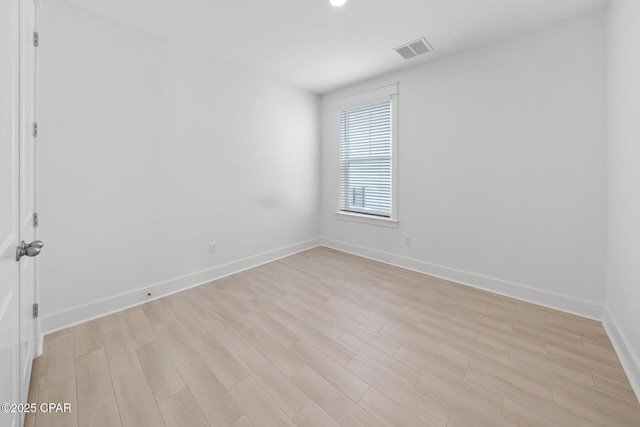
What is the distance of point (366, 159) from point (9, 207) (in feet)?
11.5

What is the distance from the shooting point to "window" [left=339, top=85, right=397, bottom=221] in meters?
3.47

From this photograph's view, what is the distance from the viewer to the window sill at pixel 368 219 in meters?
3.50

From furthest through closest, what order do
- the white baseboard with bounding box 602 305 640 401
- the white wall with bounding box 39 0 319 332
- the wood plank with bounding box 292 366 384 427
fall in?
1. the white wall with bounding box 39 0 319 332
2. the white baseboard with bounding box 602 305 640 401
3. the wood plank with bounding box 292 366 384 427

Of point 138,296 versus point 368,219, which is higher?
point 368,219

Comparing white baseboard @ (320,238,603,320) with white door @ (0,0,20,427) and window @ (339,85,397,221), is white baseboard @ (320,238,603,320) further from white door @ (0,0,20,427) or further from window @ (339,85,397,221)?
white door @ (0,0,20,427)

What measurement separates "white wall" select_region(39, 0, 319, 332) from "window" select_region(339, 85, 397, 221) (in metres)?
1.14

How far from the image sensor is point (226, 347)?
1818mm

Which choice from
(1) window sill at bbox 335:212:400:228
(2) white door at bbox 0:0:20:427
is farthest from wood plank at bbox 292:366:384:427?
(1) window sill at bbox 335:212:400:228

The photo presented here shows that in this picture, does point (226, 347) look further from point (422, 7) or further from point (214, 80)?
point (422, 7)

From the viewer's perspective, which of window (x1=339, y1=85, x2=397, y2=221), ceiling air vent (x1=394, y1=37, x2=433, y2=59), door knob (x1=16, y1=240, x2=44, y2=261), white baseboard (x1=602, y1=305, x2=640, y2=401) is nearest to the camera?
door knob (x1=16, y1=240, x2=44, y2=261)

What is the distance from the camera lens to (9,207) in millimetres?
1000

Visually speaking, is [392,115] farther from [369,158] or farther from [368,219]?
[368,219]

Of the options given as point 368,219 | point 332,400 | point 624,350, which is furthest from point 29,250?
point 624,350

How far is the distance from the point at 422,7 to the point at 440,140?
1.39 metres
